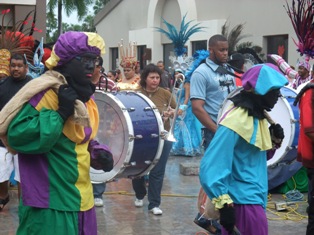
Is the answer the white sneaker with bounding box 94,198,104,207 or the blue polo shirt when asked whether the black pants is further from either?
the white sneaker with bounding box 94,198,104,207

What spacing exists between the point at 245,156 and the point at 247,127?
177 mm

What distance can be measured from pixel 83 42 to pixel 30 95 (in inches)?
17.3

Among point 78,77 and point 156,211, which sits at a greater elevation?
point 78,77

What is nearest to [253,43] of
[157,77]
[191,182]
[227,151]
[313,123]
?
[191,182]

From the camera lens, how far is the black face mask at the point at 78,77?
338 cm

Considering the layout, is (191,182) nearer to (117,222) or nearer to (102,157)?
Answer: (117,222)

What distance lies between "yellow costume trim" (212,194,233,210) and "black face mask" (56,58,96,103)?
944 mm

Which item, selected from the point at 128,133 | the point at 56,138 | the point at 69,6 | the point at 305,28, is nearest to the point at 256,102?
the point at 56,138

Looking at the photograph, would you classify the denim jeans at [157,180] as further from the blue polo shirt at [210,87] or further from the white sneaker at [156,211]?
the blue polo shirt at [210,87]

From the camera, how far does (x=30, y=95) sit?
10.8 ft

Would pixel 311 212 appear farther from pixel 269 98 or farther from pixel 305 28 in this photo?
pixel 305 28

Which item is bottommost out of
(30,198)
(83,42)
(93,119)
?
(30,198)

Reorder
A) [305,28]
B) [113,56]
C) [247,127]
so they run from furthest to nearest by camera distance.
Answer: [113,56] → [305,28] → [247,127]

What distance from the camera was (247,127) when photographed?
369 cm
